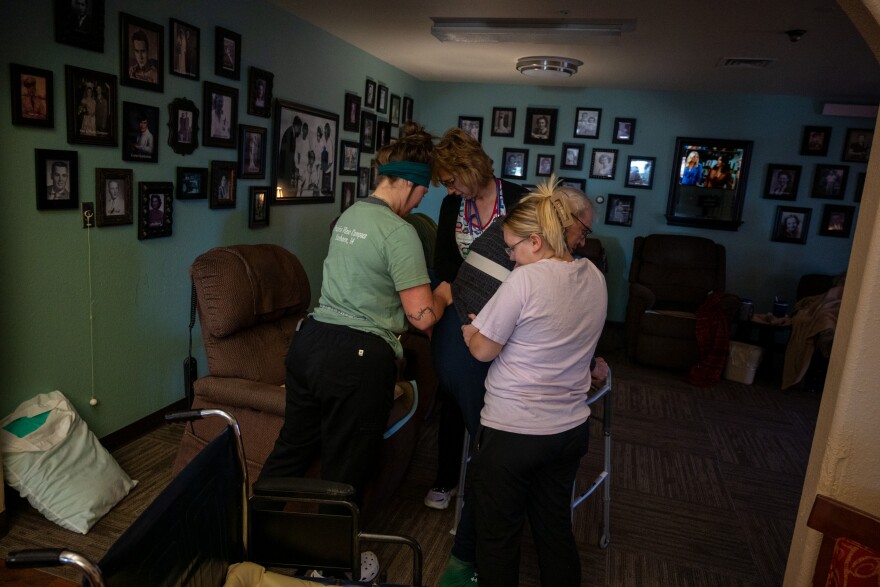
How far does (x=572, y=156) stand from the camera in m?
6.34

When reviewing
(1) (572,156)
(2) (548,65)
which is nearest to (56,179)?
(2) (548,65)

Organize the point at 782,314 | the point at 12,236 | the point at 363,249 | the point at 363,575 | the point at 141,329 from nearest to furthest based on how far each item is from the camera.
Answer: the point at 363,249, the point at 363,575, the point at 12,236, the point at 141,329, the point at 782,314

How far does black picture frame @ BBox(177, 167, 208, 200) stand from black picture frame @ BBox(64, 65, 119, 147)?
474mm

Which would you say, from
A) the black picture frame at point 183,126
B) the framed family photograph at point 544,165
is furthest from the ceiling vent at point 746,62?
the black picture frame at point 183,126

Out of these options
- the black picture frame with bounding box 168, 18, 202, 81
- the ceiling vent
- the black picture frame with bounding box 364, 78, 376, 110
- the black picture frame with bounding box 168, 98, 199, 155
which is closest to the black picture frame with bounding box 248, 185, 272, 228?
the black picture frame with bounding box 168, 98, 199, 155

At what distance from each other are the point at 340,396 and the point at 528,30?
292 cm

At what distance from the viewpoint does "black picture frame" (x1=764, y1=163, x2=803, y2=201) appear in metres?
5.88

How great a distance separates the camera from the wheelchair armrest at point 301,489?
156cm

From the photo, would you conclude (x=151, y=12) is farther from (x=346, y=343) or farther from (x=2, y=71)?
(x=346, y=343)

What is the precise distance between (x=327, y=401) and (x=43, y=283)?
1.49m

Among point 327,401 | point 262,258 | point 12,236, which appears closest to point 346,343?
point 327,401

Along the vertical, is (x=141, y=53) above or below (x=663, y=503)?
above

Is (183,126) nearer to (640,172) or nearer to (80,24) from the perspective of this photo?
(80,24)

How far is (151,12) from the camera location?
9.53ft
